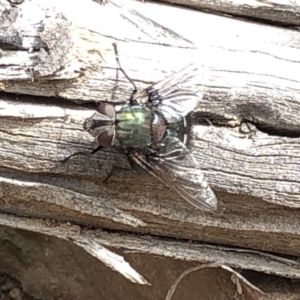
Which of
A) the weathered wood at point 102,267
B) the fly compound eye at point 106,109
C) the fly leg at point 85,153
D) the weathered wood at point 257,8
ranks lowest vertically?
the weathered wood at point 102,267

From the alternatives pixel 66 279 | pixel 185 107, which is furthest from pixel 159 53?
pixel 66 279

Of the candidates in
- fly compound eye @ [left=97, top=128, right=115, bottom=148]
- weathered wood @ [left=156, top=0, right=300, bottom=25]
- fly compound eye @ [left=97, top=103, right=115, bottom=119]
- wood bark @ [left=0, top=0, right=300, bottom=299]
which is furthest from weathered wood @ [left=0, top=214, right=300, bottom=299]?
weathered wood @ [left=156, top=0, right=300, bottom=25]

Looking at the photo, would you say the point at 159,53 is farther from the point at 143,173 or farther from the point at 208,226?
the point at 208,226

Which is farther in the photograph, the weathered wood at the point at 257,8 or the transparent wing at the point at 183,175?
the weathered wood at the point at 257,8

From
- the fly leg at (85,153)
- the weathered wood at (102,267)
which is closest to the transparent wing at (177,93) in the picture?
the fly leg at (85,153)

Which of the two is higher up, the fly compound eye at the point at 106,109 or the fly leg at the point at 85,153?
the fly compound eye at the point at 106,109

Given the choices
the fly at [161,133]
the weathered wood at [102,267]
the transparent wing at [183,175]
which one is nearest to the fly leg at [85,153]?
the fly at [161,133]

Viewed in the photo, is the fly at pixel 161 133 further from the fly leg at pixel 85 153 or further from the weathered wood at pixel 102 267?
the weathered wood at pixel 102 267

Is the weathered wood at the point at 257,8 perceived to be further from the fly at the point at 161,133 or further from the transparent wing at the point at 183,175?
the transparent wing at the point at 183,175
